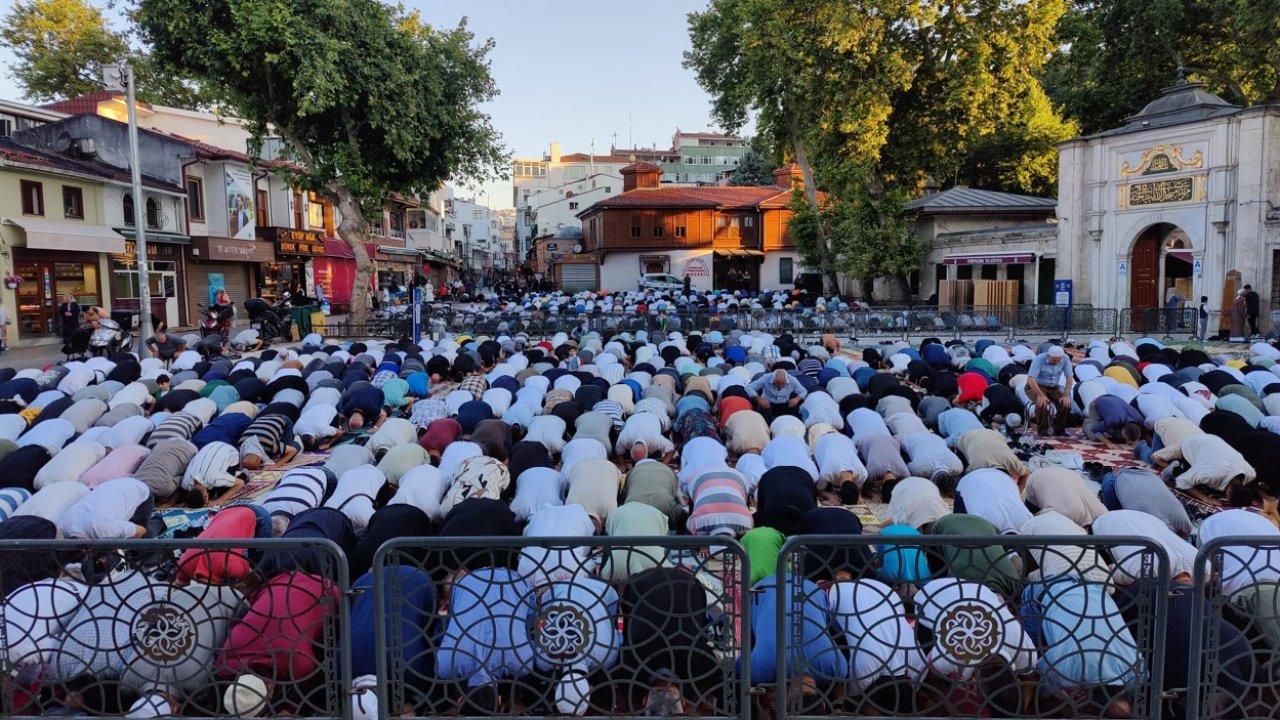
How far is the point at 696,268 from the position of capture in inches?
1796

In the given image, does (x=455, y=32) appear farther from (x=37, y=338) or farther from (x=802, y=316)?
(x=37, y=338)

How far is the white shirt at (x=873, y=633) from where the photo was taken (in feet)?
13.3

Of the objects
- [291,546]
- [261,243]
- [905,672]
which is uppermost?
[261,243]

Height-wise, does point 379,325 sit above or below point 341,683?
above

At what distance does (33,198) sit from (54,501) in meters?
19.8

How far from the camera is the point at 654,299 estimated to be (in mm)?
31719

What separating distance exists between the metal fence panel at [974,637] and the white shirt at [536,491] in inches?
134

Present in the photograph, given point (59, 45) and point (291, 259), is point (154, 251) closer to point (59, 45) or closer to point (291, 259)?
point (291, 259)

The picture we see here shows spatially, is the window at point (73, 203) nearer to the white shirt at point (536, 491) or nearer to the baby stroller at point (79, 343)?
the baby stroller at point (79, 343)

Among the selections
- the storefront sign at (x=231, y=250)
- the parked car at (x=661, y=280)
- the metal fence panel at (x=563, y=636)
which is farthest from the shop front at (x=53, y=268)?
the parked car at (x=661, y=280)

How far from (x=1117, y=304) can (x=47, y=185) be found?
29950 millimetres

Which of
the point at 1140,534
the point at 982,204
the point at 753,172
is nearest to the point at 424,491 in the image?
the point at 1140,534

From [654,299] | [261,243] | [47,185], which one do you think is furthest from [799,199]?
[47,185]

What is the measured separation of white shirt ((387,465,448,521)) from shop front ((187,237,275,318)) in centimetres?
2410
